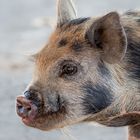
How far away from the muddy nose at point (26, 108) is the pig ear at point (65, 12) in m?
0.77

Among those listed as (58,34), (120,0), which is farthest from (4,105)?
(120,0)

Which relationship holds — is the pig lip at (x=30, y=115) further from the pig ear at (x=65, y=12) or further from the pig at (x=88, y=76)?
the pig ear at (x=65, y=12)

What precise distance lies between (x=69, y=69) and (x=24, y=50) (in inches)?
272

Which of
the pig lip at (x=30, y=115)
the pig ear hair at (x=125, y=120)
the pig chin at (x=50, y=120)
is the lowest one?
the pig ear hair at (x=125, y=120)

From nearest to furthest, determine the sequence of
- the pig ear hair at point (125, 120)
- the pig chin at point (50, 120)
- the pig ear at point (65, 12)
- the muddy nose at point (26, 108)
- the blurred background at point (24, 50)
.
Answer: the muddy nose at point (26, 108) < the pig chin at point (50, 120) < the pig ear hair at point (125, 120) < the pig ear at point (65, 12) < the blurred background at point (24, 50)

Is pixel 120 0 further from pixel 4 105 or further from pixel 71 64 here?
pixel 71 64

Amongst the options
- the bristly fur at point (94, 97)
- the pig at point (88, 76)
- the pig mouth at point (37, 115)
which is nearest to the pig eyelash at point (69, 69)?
the pig at point (88, 76)

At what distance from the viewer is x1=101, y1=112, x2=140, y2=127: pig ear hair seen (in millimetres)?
6406

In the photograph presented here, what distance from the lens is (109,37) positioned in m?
6.31

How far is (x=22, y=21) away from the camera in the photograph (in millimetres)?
15703

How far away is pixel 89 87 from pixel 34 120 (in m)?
0.45

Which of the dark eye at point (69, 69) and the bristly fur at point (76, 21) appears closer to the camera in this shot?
the dark eye at point (69, 69)

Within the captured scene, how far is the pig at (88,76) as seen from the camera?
6238 millimetres

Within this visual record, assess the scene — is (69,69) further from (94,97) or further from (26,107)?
(26,107)
